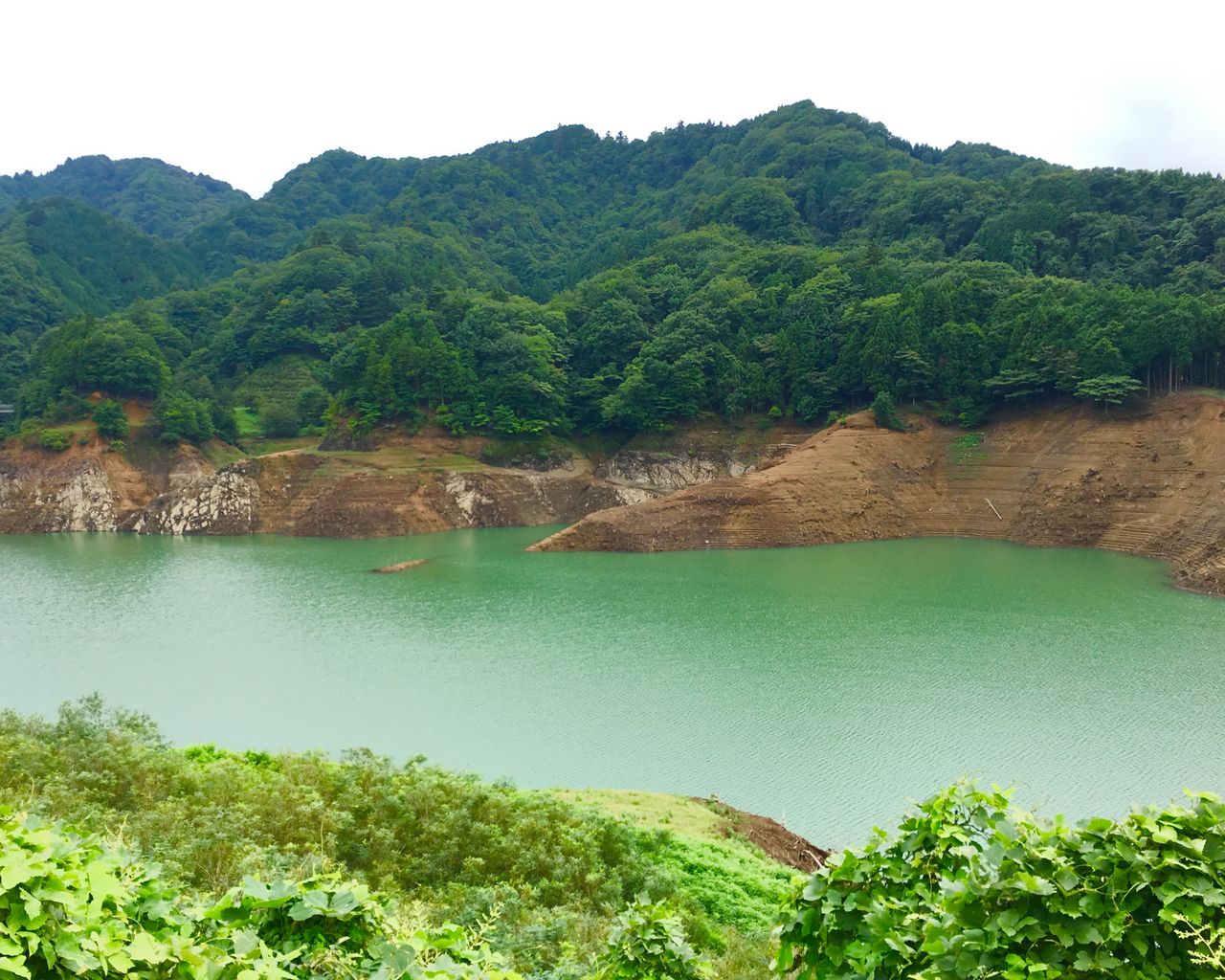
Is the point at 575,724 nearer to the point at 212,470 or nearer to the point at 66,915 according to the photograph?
the point at 66,915

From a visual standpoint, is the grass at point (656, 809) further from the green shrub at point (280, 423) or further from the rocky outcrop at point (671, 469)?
the green shrub at point (280, 423)

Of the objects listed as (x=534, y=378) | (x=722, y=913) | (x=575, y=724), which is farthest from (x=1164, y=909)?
(x=534, y=378)

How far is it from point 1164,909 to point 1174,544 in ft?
113

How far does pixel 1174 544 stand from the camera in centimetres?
3391

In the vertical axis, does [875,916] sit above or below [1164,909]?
below

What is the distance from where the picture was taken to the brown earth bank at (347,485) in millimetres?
47281

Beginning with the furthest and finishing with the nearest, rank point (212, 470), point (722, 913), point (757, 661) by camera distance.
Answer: point (212, 470)
point (757, 661)
point (722, 913)

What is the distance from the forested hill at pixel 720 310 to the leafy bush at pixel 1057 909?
3998cm

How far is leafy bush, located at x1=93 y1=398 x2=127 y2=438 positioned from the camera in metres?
53.1

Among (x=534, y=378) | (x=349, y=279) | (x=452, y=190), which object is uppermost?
(x=452, y=190)

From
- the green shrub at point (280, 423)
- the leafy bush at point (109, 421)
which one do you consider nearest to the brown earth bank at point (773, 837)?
the leafy bush at point (109, 421)

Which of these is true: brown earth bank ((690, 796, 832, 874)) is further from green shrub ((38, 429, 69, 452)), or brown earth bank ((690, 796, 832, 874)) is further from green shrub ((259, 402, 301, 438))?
green shrub ((259, 402, 301, 438))

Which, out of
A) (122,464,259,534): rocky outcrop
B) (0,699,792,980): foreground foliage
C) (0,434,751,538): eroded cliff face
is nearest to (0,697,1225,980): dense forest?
(0,699,792,980): foreground foliage

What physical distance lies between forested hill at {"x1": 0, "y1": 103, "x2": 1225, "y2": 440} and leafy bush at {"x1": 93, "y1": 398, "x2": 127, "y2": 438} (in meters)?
2.07
